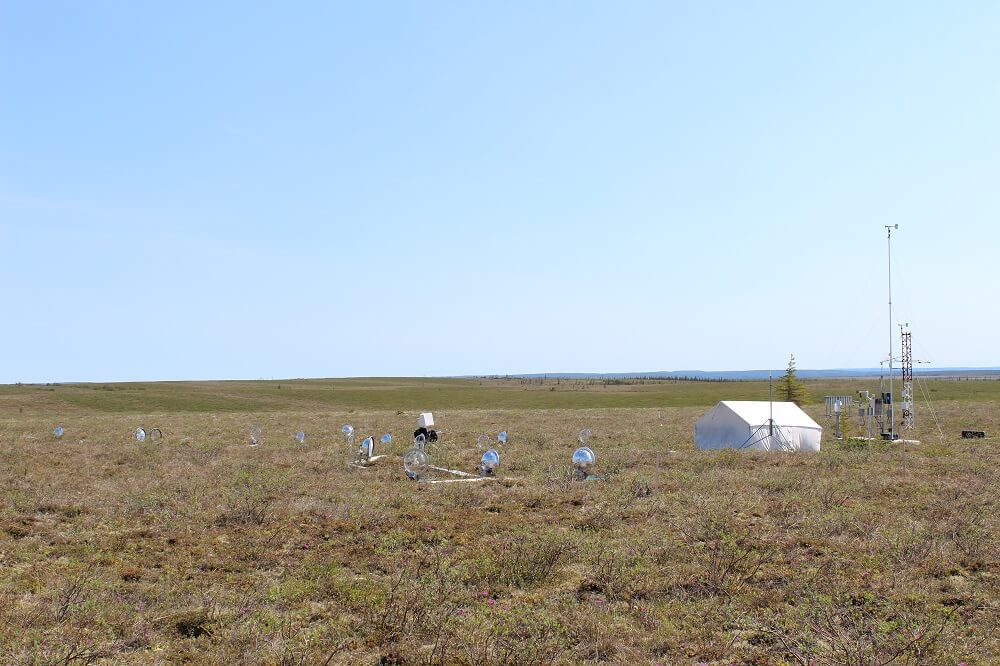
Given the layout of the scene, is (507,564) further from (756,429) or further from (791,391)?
(791,391)

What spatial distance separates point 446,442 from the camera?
98.7 ft

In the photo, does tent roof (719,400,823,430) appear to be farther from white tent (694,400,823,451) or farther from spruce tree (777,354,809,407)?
spruce tree (777,354,809,407)

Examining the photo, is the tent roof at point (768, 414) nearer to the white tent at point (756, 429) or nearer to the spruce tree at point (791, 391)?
the white tent at point (756, 429)

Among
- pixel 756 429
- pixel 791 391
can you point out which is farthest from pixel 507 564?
pixel 791 391

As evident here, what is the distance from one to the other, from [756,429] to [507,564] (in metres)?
18.1

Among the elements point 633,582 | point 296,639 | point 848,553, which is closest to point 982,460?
point 848,553

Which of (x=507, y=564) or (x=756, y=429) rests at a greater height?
(x=756, y=429)

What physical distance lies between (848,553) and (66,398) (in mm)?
88765

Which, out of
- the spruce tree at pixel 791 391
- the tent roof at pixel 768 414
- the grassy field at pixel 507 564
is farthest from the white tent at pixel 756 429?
the spruce tree at pixel 791 391

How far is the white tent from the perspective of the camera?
26188 mm

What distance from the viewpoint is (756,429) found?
2627 cm

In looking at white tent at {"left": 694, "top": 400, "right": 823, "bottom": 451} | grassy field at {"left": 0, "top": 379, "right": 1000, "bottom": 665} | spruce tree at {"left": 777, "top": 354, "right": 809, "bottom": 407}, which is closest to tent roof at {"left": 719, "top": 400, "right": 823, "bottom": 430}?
white tent at {"left": 694, "top": 400, "right": 823, "bottom": 451}

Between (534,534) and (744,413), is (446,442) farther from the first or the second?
(534,534)

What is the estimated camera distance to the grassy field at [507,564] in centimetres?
784
